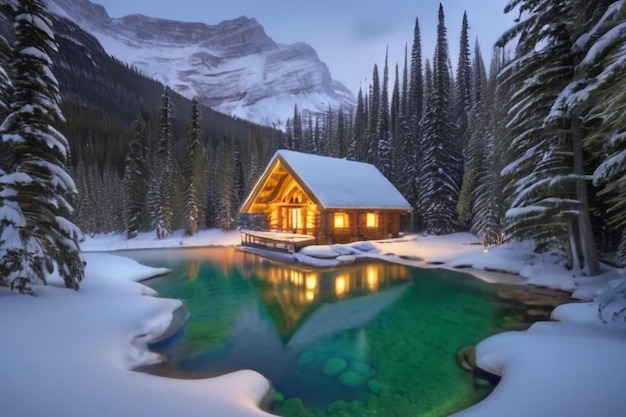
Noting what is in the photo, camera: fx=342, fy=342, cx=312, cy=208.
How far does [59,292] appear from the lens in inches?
391

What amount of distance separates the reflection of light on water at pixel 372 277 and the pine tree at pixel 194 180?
26.2 metres

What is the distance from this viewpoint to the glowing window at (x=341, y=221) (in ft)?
88.3

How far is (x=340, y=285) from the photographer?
15.2 m

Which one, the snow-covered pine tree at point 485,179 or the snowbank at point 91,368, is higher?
the snow-covered pine tree at point 485,179

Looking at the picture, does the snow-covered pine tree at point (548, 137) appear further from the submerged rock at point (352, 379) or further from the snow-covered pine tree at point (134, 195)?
the snow-covered pine tree at point (134, 195)

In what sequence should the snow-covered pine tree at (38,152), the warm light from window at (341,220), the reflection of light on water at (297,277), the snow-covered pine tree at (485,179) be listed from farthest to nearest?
1. the warm light from window at (341,220)
2. the snow-covered pine tree at (485,179)
3. the reflection of light on water at (297,277)
4. the snow-covered pine tree at (38,152)

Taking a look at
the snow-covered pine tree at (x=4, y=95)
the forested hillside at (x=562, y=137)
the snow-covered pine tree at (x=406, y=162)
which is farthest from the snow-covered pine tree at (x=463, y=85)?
the snow-covered pine tree at (x=4, y=95)

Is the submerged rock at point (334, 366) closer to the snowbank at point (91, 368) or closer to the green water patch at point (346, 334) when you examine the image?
the green water patch at point (346, 334)

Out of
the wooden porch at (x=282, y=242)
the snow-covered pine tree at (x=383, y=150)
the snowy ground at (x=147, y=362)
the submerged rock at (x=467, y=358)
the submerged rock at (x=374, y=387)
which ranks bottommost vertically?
the submerged rock at (x=374, y=387)

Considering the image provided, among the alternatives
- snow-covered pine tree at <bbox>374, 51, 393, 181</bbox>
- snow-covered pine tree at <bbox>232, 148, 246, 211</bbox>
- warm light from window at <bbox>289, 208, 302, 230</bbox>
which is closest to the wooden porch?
warm light from window at <bbox>289, 208, 302, 230</bbox>

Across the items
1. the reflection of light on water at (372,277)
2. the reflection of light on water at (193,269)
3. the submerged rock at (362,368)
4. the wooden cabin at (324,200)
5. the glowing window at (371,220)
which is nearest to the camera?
the submerged rock at (362,368)

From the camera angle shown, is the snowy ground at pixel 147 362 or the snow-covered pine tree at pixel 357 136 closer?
the snowy ground at pixel 147 362

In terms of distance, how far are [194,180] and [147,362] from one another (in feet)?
114

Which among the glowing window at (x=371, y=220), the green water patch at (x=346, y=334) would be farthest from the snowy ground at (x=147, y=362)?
the glowing window at (x=371, y=220)
